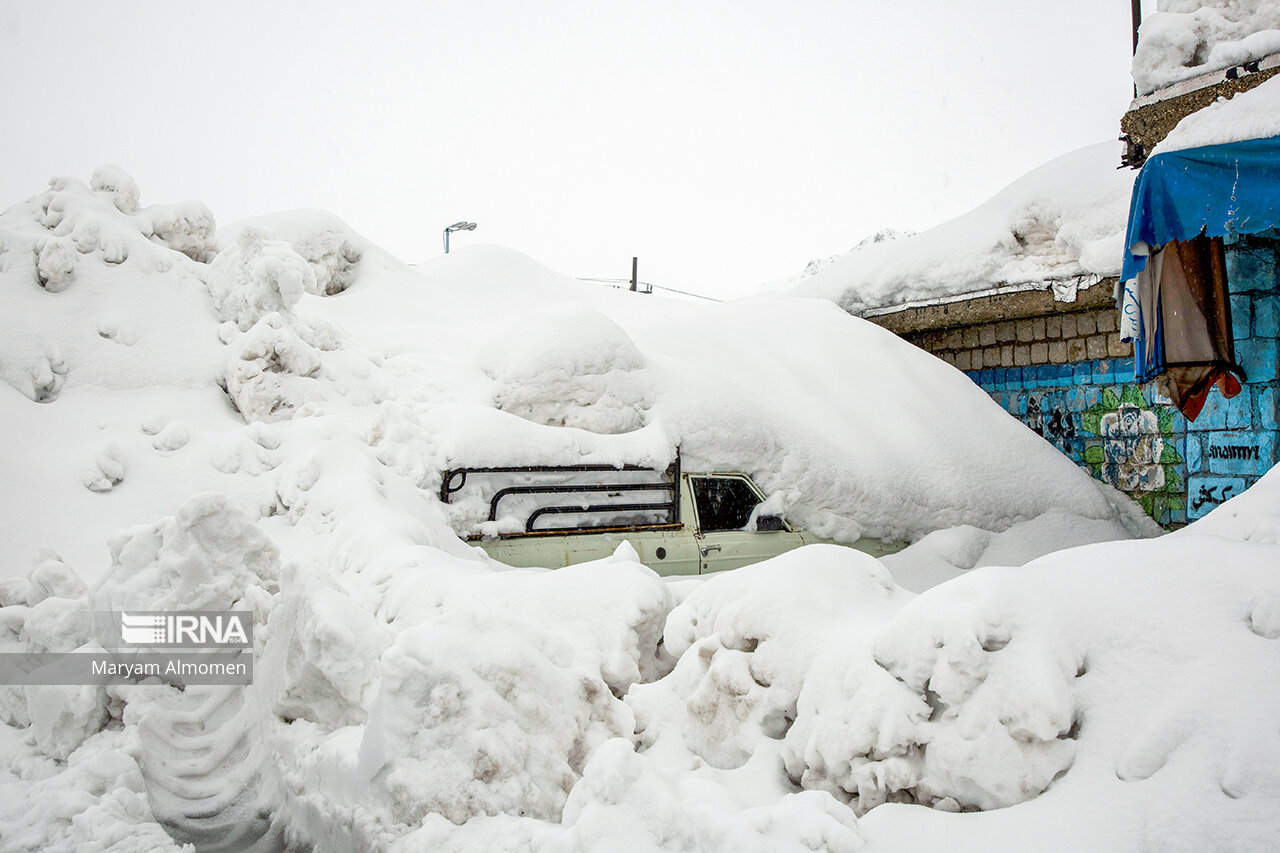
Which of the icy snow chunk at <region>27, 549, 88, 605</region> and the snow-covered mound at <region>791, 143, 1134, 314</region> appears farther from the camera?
the snow-covered mound at <region>791, 143, 1134, 314</region>

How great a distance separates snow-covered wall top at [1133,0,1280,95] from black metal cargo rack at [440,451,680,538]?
14.8 feet

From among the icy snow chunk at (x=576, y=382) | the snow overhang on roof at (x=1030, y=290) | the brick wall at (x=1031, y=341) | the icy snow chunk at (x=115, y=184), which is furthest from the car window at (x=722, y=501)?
the icy snow chunk at (x=115, y=184)

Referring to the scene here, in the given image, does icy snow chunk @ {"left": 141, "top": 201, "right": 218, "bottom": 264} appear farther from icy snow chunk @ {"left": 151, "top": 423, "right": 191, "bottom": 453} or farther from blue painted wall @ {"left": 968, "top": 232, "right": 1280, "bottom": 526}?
blue painted wall @ {"left": 968, "top": 232, "right": 1280, "bottom": 526}

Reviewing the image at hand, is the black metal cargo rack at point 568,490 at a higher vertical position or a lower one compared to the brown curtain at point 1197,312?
lower

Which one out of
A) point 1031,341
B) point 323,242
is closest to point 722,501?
point 1031,341

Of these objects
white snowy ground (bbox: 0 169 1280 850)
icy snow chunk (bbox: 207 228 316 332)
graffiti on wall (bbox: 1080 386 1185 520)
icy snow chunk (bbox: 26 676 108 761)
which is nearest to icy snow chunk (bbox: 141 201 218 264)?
white snowy ground (bbox: 0 169 1280 850)

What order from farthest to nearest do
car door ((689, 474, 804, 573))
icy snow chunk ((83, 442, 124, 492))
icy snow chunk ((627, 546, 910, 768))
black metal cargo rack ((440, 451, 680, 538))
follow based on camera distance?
car door ((689, 474, 804, 573)), black metal cargo rack ((440, 451, 680, 538)), icy snow chunk ((83, 442, 124, 492)), icy snow chunk ((627, 546, 910, 768))

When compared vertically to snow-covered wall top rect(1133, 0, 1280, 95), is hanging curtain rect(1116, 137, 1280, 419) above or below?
below

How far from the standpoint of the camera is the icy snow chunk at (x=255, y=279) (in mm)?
5980

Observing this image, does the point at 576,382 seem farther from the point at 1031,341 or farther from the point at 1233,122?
the point at 1031,341

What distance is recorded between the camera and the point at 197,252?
7.21 metres

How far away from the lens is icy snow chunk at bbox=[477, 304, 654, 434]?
584 cm

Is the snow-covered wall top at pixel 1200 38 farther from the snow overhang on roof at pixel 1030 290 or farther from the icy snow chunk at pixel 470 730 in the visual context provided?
the icy snow chunk at pixel 470 730

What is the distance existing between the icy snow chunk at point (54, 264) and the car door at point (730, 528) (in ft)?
14.8
